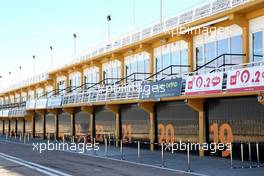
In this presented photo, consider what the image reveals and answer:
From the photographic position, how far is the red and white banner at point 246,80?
1802 cm

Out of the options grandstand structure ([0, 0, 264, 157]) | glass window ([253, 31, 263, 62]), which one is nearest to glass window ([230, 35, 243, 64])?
grandstand structure ([0, 0, 264, 157])

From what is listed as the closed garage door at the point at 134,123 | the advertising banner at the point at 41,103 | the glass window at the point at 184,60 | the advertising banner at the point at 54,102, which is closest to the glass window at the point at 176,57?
the glass window at the point at 184,60

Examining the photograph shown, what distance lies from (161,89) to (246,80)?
7.70 m

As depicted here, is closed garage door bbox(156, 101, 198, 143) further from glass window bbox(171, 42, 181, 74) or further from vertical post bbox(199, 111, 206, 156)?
glass window bbox(171, 42, 181, 74)

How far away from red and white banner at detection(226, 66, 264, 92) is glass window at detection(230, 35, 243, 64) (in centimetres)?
400

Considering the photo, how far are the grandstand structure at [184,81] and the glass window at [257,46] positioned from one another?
5 centimetres

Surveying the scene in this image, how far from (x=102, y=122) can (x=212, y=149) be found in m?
15.6

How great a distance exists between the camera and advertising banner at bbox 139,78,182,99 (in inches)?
960

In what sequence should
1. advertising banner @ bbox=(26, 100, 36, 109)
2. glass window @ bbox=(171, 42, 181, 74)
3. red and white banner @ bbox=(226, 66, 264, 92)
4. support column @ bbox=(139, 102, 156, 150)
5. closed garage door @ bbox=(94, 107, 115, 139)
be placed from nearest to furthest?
red and white banner @ bbox=(226, 66, 264, 92), glass window @ bbox=(171, 42, 181, 74), support column @ bbox=(139, 102, 156, 150), closed garage door @ bbox=(94, 107, 115, 139), advertising banner @ bbox=(26, 100, 36, 109)

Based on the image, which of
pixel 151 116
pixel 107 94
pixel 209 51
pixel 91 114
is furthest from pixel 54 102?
pixel 209 51

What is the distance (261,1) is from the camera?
20.4 meters

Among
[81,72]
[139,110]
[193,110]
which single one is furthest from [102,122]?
[193,110]

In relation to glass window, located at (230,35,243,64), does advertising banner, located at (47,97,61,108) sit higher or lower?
lower

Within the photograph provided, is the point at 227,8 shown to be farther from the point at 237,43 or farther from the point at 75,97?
the point at 75,97
